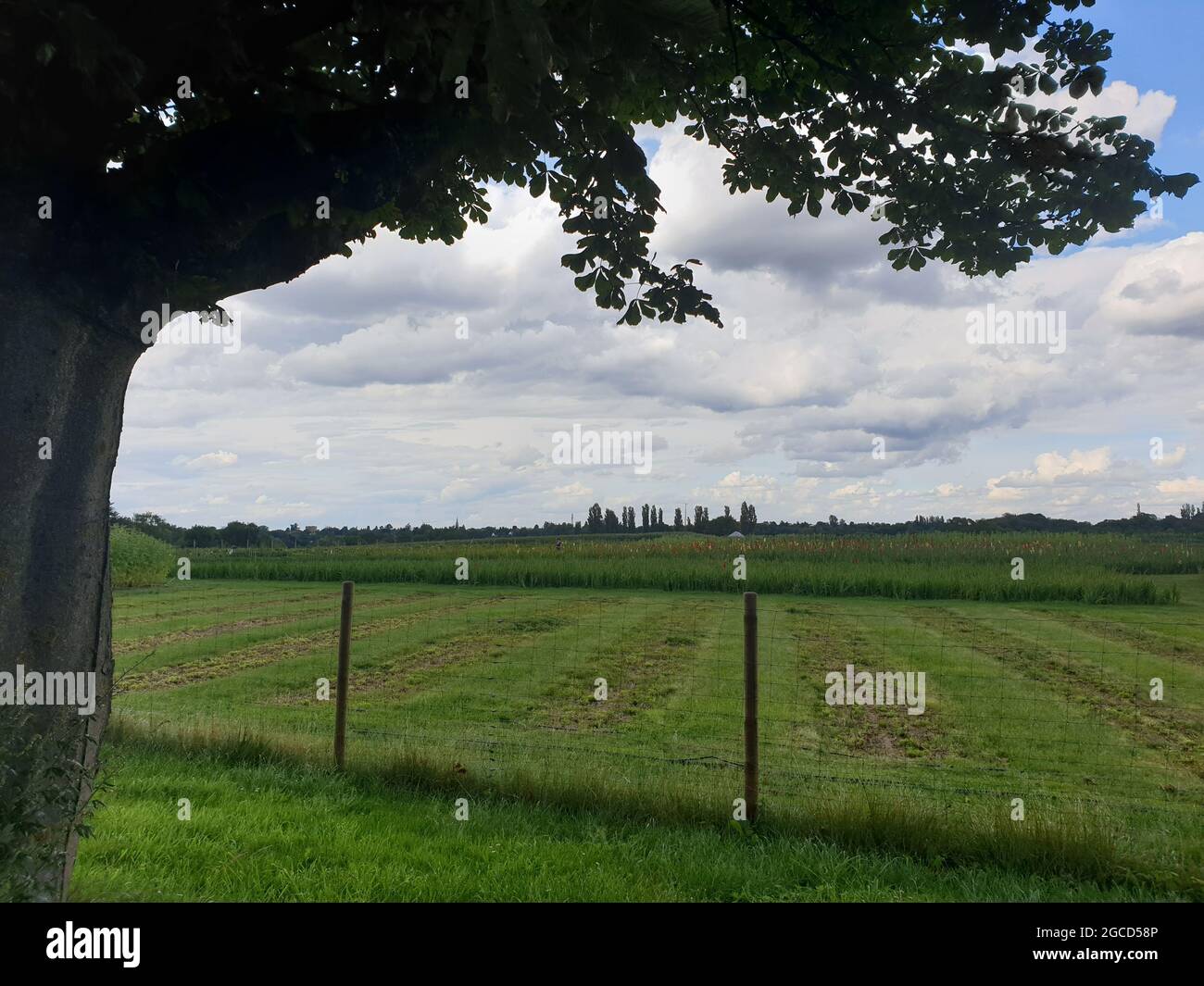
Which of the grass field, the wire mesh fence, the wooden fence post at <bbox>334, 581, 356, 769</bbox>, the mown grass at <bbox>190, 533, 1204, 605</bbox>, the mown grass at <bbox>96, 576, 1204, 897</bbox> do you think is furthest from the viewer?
the mown grass at <bbox>190, 533, 1204, 605</bbox>

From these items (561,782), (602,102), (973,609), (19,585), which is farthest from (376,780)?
(973,609)

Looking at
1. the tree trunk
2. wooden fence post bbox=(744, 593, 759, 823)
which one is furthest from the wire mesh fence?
the tree trunk

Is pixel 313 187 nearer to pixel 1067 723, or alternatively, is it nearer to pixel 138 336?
pixel 138 336

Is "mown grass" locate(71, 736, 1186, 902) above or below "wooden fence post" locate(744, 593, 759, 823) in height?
below

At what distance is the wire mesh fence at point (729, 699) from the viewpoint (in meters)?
7.75

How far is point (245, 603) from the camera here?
2431 cm

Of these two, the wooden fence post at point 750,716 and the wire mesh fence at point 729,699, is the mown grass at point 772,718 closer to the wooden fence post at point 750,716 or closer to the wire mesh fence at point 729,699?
the wire mesh fence at point 729,699

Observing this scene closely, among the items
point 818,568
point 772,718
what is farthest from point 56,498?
point 818,568

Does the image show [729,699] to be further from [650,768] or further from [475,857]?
[475,857]

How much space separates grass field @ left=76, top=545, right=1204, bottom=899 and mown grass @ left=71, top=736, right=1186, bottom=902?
2cm

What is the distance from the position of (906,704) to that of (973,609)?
11540mm

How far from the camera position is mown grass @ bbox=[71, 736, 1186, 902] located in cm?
500

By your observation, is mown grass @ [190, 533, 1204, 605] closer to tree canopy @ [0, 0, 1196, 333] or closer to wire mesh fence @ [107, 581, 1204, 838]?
wire mesh fence @ [107, 581, 1204, 838]

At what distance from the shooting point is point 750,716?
709cm
